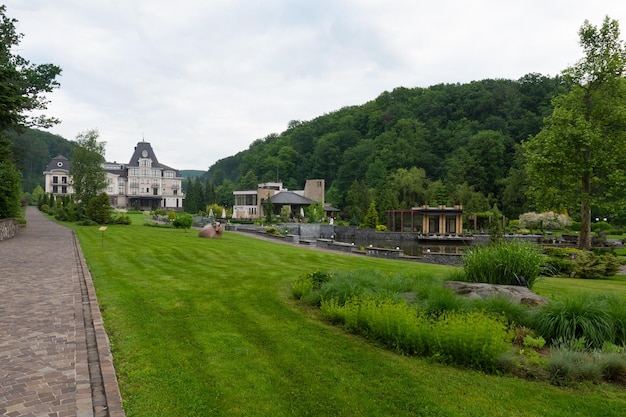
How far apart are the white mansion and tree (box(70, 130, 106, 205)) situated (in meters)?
40.5

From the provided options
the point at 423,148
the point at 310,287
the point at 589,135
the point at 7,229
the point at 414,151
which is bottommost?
the point at 310,287

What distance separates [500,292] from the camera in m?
7.47

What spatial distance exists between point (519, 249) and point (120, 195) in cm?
8621

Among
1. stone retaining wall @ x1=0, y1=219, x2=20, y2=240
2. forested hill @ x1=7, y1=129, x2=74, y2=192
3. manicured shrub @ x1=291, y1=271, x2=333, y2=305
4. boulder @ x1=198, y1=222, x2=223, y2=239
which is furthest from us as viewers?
forested hill @ x1=7, y1=129, x2=74, y2=192

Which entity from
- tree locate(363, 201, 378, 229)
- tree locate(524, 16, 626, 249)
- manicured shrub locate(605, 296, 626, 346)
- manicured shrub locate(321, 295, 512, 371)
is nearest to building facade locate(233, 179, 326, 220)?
tree locate(363, 201, 378, 229)

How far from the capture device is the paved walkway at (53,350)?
4.07m

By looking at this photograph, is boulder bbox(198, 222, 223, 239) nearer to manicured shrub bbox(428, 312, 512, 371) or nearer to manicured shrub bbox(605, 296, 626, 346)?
manicured shrub bbox(428, 312, 512, 371)

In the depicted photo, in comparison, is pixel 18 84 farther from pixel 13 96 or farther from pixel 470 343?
pixel 470 343

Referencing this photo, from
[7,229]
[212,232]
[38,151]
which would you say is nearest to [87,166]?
[7,229]

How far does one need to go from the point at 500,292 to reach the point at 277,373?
4834mm

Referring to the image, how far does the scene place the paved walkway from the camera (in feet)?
13.4

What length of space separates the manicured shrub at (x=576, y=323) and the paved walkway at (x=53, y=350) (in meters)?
5.86

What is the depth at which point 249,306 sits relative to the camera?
7.85 m

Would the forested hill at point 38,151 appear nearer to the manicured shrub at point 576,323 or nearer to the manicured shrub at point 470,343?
the manicured shrub at point 470,343
